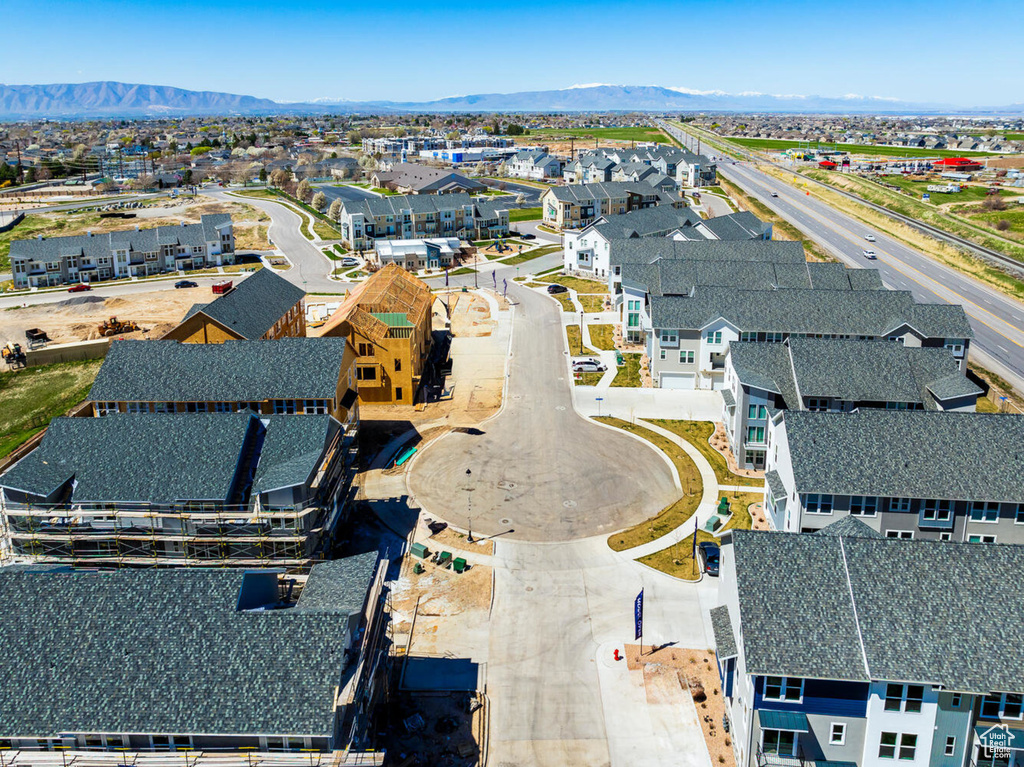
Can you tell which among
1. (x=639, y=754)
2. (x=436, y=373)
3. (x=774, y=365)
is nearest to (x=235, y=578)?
(x=639, y=754)

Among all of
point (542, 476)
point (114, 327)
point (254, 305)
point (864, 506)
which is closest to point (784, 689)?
point (864, 506)

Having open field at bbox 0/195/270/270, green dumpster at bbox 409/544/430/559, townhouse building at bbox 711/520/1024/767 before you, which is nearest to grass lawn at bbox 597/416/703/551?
green dumpster at bbox 409/544/430/559

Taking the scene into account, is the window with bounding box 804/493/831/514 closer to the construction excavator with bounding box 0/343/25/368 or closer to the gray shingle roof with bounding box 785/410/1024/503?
the gray shingle roof with bounding box 785/410/1024/503

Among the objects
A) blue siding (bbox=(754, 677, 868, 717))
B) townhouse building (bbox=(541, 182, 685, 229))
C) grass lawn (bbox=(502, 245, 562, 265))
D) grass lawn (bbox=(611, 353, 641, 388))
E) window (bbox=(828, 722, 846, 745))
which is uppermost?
townhouse building (bbox=(541, 182, 685, 229))

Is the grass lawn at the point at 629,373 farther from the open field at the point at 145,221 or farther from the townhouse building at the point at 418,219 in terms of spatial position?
the open field at the point at 145,221

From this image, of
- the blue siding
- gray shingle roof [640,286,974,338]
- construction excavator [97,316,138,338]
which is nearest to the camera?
the blue siding

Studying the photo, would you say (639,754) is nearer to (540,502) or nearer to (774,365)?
(540,502)
